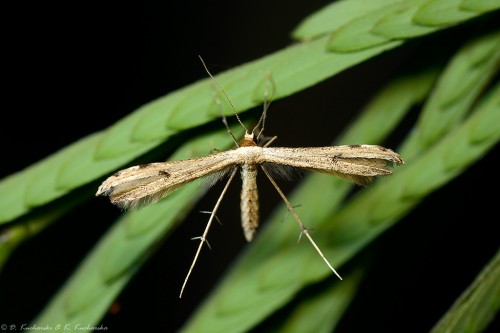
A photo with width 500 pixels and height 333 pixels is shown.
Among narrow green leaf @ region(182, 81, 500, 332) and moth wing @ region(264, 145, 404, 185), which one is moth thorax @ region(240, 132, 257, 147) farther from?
narrow green leaf @ region(182, 81, 500, 332)

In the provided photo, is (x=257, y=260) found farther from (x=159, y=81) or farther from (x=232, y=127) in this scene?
(x=159, y=81)

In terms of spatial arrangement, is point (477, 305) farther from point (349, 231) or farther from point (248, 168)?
point (248, 168)

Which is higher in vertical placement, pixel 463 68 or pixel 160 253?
pixel 463 68

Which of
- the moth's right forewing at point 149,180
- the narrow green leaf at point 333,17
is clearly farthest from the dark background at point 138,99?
the moth's right forewing at point 149,180

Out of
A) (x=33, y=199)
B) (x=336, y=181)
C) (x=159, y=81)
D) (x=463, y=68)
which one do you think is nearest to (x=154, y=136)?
(x=33, y=199)

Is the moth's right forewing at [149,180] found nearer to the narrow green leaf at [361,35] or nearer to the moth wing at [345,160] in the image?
the moth wing at [345,160]

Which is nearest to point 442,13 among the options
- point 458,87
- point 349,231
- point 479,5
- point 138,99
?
point 479,5
